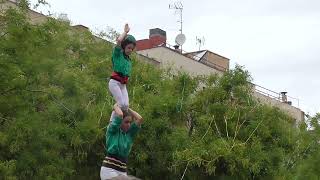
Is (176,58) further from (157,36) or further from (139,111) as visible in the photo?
(139,111)

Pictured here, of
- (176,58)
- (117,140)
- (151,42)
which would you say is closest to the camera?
(117,140)

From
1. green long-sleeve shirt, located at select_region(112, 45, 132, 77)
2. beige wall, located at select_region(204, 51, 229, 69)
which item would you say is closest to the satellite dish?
beige wall, located at select_region(204, 51, 229, 69)

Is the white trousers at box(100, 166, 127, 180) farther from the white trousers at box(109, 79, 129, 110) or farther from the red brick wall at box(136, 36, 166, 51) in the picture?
the red brick wall at box(136, 36, 166, 51)

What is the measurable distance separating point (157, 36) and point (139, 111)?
14929 mm

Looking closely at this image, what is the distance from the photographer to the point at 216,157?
19.0 m

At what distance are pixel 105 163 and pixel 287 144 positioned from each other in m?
12.5

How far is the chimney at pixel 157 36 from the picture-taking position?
33.2 m

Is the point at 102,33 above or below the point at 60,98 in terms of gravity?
above

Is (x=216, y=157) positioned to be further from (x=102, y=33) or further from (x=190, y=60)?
(x=190, y=60)

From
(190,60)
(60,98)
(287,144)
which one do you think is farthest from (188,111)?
(190,60)

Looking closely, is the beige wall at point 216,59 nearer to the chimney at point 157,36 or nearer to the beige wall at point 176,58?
the chimney at point 157,36

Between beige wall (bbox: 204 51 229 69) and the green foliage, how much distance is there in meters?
11.6

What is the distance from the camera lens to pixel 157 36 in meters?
33.5

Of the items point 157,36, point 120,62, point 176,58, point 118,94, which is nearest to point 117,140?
point 118,94
